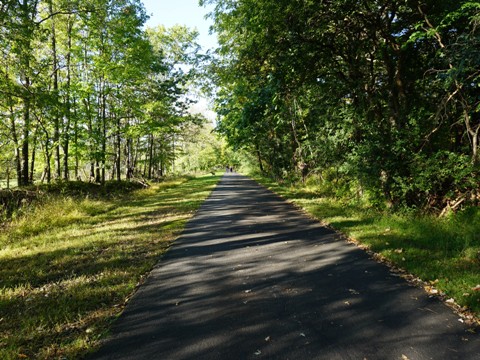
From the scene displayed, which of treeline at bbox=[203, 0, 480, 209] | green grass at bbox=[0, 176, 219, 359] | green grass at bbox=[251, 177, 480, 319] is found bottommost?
green grass at bbox=[0, 176, 219, 359]

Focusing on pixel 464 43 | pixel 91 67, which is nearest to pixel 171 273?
pixel 464 43

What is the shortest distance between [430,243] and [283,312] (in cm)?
379

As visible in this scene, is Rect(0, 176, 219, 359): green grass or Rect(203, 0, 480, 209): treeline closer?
Rect(0, 176, 219, 359): green grass

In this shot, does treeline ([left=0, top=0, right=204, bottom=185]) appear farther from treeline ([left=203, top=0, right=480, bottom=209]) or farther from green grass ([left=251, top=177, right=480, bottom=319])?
green grass ([left=251, top=177, right=480, bottom=319])

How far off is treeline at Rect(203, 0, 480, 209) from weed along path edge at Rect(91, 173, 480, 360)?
11.1 ft

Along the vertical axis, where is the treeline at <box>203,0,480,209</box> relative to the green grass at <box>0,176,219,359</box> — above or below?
above

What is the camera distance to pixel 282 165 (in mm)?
26016

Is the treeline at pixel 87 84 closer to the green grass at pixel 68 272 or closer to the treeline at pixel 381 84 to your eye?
the green grass at pixel 68 272

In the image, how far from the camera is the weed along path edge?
2.85 m

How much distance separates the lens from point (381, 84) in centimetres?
1049

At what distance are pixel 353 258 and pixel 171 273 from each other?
3270 millimetres

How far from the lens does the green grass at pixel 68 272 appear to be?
10.6ft

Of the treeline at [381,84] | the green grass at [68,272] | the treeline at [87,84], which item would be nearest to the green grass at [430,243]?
the treeline at [381,84]

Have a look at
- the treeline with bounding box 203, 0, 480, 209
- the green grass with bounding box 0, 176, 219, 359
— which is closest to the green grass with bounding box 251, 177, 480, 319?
the treeline with bounding box 203, 0, 480, 209
